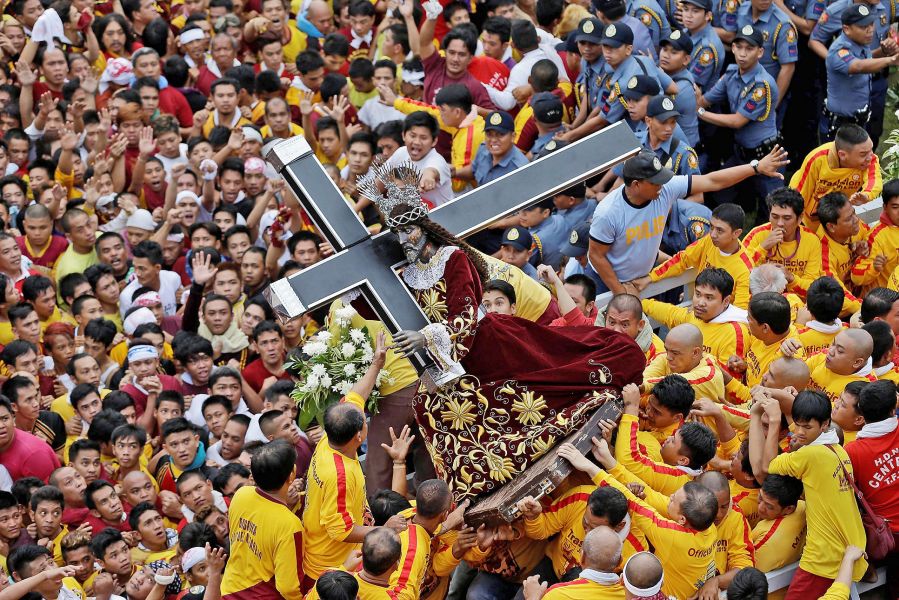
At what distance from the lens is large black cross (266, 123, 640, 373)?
26.8ft

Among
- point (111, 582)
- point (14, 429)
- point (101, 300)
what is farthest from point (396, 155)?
point (111, 582)

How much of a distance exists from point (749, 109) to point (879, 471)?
4.81 metres

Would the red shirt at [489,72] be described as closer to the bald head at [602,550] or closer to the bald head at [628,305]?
the bald head at [628,305]

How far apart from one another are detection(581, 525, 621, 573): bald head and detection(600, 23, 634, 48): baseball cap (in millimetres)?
5574

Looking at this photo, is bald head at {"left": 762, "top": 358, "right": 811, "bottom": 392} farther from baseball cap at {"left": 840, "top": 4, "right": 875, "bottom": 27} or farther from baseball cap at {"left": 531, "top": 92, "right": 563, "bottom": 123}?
baseball cap at {"left": 840, "top": 4, "right": 875, "bottom": 27}

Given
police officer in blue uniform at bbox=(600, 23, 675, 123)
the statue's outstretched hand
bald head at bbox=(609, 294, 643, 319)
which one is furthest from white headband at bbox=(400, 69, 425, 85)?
the statue's outstretched hand

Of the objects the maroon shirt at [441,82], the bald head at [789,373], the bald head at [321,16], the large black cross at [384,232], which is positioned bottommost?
the bald head at [321,16]

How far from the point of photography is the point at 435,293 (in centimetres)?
830

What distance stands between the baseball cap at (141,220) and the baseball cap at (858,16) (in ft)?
19.7

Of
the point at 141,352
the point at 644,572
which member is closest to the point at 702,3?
the point at 141,352

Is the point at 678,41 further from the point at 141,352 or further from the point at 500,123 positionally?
the point at 141,352

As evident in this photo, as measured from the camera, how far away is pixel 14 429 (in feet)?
34.9

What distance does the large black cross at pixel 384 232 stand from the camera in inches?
322

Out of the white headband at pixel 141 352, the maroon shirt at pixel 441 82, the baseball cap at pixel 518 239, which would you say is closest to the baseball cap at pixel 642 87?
the baseball cap at pixel 518 239
